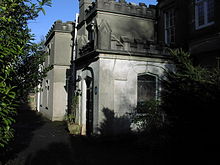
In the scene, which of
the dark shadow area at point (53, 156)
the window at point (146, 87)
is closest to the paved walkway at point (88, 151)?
the dark shadow area at point (53, 156)

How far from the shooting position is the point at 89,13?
12406mm

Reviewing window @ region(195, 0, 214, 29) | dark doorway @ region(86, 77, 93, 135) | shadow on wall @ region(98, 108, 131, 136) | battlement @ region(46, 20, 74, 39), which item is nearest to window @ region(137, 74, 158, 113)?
shadow on wall @ region(98, 108, 131, 136)

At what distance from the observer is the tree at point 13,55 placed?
3.21 m

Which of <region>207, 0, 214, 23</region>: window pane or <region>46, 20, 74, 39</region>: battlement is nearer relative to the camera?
<region>207, 0, 214, 23</region>: window pane

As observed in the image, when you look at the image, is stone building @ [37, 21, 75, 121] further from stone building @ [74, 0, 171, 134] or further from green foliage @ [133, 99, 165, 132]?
green foliage @ [133, 99, 165, 132]

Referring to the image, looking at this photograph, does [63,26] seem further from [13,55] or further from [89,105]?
[13,55]

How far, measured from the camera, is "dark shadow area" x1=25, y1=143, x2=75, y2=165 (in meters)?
6.50

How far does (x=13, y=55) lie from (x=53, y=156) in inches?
186

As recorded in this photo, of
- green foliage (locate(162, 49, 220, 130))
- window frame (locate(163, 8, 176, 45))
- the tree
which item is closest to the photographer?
the tree

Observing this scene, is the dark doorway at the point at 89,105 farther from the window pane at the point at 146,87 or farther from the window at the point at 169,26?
the window at the point at 169,26

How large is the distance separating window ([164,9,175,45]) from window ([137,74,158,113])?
3.40 m

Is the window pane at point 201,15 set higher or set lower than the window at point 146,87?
higher

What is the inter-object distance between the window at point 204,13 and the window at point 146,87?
354 centimetres

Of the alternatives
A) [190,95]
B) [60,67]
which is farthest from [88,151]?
[60,67]
